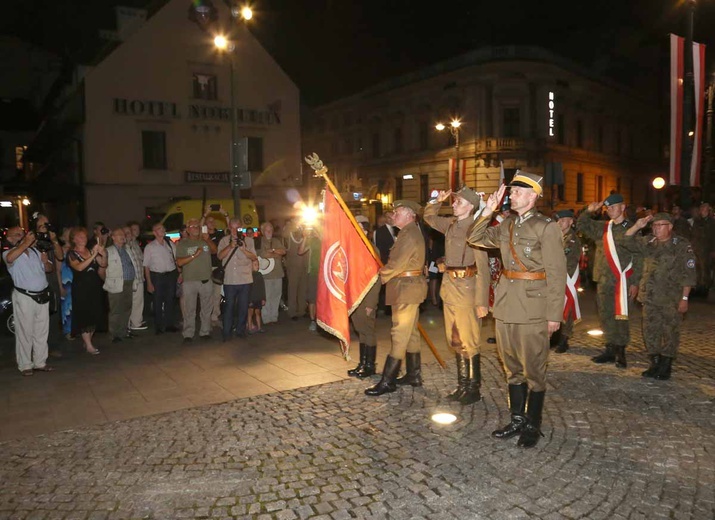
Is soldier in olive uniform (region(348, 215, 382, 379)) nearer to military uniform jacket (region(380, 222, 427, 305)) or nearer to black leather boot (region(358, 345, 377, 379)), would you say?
black leather boot (region(358, 345, 377, 379))

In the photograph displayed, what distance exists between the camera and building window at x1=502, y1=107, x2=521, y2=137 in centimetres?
4025

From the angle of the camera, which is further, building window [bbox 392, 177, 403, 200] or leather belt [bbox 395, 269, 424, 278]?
building window [bbox 392, 177, 403, 200]

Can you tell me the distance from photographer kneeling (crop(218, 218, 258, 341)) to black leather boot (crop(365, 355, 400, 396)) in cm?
393

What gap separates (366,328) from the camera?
23.8 feet

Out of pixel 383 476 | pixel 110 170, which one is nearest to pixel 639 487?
pixel 383 476

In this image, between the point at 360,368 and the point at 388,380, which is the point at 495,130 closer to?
the point at 360,368

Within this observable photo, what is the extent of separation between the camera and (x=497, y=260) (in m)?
7.91

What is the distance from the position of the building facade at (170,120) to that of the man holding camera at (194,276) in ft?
60.8

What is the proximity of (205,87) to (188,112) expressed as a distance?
5.59 ft

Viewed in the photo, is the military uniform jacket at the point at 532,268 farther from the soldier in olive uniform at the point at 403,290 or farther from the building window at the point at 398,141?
the building window at the point at 398,141

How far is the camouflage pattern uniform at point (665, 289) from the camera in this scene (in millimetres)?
6918

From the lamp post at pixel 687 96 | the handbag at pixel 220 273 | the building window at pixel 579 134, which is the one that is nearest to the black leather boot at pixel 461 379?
the handbag at pixel 220 273

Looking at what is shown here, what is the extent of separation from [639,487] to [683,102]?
1105 cm

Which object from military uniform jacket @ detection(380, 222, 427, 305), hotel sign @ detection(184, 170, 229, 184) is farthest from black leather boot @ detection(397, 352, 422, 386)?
hotel sign @ detection(184, 170, 229, 184)
